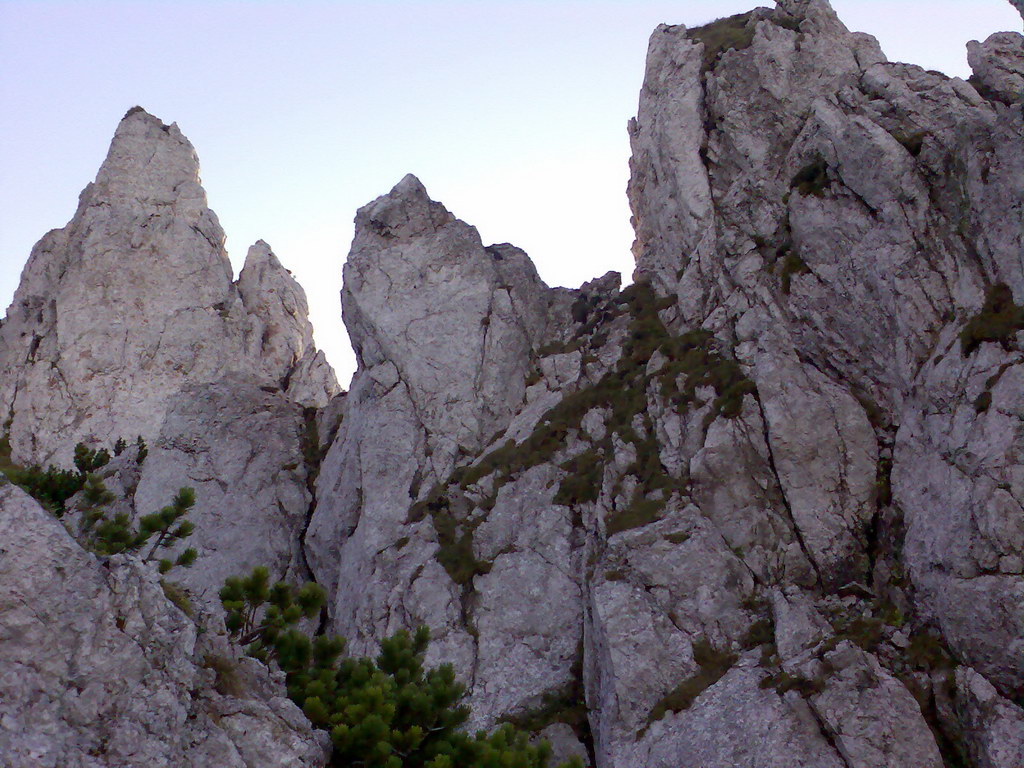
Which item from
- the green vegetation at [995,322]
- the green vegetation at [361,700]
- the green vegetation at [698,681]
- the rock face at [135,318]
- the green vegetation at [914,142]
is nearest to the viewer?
the green vegetation at [361,700]

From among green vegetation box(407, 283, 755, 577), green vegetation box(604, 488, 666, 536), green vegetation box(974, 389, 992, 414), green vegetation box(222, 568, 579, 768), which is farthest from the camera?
green vegetation box(407, 283, 755, 577)

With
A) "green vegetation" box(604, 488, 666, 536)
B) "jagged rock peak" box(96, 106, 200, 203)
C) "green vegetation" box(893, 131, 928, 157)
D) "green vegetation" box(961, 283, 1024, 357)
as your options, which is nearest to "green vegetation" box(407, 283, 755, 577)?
"green vegetation" box(604, 488, 666, 536)

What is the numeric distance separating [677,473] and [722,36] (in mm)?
37140

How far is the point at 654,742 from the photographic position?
94.5 ft

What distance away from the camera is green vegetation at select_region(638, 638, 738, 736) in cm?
2945

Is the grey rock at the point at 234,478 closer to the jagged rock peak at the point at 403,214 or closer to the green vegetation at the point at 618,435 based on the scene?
the green vegetation at the point at 618,435

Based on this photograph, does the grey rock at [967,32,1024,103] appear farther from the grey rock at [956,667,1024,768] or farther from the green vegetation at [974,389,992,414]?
the grey rock at [956,667,1024,768]

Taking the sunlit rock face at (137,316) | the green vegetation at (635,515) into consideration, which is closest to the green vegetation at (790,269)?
the green vegetation at (635,515)

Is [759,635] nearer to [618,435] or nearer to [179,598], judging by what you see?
[618,435]

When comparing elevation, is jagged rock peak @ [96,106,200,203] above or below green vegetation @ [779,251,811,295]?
above

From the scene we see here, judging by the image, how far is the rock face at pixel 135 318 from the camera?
262 ft

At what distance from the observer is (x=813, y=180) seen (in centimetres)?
3900

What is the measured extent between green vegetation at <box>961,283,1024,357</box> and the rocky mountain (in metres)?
0.16

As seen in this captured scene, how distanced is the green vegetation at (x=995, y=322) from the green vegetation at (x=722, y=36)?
31.8 m
